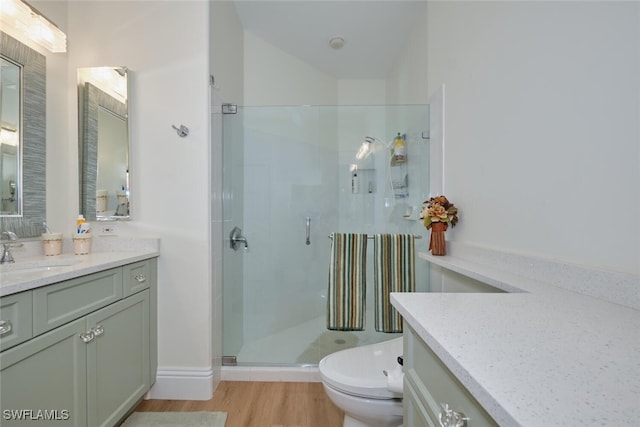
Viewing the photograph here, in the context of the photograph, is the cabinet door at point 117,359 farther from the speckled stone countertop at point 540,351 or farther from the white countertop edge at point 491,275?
the white countertop edge at point 491,275

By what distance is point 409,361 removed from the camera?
30.0 inches

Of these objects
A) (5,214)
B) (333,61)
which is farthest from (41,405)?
(333,61)

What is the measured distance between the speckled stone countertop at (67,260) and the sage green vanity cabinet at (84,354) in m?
0.04

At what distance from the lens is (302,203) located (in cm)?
235

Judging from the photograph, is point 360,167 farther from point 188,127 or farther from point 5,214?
point 5,214

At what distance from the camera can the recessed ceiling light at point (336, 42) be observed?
2.47 meters

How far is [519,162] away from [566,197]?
0.77 ft

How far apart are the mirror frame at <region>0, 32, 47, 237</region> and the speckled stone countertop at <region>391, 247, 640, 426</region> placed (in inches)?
71.4

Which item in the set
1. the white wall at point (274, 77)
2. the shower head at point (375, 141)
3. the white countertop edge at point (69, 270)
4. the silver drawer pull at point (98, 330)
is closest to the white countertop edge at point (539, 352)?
the white countertop edge at point (69, 270)

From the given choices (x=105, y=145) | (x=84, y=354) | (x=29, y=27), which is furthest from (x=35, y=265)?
(x=29, y=27)

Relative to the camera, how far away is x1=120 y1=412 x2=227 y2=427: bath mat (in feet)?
4.91

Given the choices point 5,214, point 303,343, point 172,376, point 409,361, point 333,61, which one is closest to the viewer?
point 409,361

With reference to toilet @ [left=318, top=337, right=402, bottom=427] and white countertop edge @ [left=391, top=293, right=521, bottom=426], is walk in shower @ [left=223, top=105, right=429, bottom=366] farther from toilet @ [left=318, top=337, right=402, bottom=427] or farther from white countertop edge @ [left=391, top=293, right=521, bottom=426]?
white countertop edge @ [left=391, top=293, right=521, bottom=426]

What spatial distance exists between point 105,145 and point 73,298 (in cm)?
98
